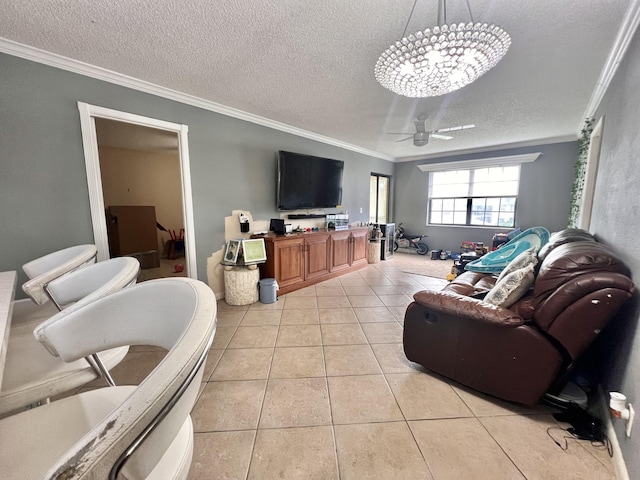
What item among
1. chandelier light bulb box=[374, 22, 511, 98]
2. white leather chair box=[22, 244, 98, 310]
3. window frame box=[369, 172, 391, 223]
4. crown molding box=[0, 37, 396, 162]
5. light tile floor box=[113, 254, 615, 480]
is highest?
crown molding box=[0, 37, 396, 162]

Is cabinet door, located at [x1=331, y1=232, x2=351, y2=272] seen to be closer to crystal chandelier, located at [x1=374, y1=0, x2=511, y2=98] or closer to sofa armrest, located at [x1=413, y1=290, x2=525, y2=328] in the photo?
sofa armrest, located at [x1=413, y1=290, x2=525, y2=328]

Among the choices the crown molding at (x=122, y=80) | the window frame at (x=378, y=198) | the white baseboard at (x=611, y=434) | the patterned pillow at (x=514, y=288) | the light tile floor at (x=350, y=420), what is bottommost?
the light tile floor at (x=350, y=420)

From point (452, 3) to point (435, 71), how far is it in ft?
1.26

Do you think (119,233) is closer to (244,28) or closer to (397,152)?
(244,28)

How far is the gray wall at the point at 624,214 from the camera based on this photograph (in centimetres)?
117

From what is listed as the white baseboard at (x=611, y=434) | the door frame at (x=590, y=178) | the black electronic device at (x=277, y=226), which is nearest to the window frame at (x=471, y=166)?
the door frame at (x=590, y=178)

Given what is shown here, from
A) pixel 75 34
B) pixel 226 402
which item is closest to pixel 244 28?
pixel 75 34

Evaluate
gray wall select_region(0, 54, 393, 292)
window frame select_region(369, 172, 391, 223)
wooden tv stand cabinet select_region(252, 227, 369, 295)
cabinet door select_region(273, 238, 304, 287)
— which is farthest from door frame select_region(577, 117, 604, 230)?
gray wall select_region(0, 54, 393, 292)

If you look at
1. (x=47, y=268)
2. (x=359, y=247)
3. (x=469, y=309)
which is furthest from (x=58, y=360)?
(x=359, y=247)

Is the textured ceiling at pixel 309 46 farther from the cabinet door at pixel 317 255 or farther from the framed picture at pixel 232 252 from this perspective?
the cabinet door at pixel 317 255

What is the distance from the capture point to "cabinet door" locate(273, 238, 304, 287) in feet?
11.1

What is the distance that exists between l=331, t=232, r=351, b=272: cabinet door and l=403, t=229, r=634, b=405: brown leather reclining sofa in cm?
250

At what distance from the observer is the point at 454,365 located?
173 cm

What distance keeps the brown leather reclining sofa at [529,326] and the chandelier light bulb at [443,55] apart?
1.23m
